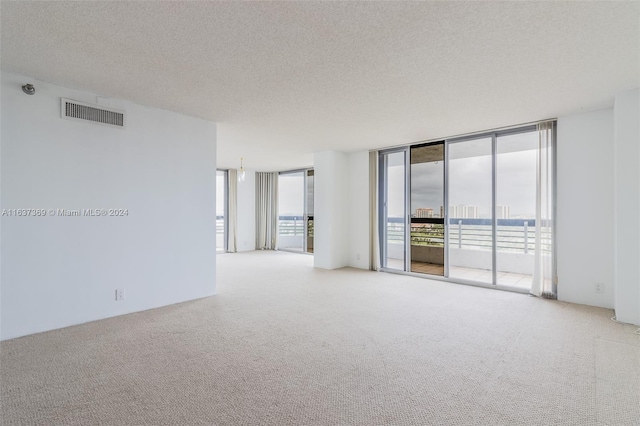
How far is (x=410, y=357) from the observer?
97.4 inches

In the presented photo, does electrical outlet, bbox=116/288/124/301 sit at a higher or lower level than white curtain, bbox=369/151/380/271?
lower

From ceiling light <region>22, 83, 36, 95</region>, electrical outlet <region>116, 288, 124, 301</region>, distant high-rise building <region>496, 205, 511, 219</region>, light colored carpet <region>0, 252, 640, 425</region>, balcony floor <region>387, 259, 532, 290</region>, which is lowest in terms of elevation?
light colored carpet <region>0, 252, 640, 425</region>

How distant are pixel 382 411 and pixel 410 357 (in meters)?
0.78

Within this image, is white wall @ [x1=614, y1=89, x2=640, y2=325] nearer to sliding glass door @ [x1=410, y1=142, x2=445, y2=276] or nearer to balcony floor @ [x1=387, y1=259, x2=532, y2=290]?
balcony floor @ [x1=387, y1=259, x2=532, y2=290]

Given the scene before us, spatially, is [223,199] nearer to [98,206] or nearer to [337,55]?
[98,206]

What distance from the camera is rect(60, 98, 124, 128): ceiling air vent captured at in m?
3.12

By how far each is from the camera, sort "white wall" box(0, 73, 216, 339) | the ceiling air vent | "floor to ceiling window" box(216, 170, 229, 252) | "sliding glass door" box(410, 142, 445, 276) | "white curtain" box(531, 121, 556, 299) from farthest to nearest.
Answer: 1. "floor to ceiling window" box(216, 170, 229, 252)
2. "sliding glass door" box(410, 142, 445, 276)
3. "white curtain" box(531, 121, 556, 299)
4. the ceiling air vent
5. "white wall" box(0, 73, 216, 339)

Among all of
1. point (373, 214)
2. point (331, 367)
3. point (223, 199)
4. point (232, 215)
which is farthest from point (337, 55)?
point (223, 199)

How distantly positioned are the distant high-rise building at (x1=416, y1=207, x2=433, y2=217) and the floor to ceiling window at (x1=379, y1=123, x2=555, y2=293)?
19mm

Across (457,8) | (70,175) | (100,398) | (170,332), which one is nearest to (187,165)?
(70,175)

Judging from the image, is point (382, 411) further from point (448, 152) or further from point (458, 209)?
point (458, 209)

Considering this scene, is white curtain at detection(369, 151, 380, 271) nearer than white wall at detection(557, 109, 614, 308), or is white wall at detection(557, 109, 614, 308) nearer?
white wall at detection(557, 109, 614, 308)

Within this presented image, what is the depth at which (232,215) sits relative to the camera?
29.3ft

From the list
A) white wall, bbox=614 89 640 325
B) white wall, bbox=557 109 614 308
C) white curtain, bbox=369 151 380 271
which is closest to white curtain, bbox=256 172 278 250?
white curtain, bbox=369 151 380 271
